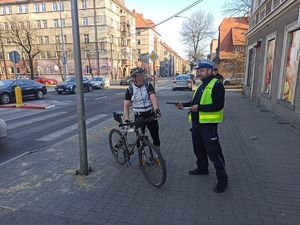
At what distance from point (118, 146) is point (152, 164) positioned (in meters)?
1.12

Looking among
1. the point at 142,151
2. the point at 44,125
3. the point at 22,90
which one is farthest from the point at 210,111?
the point at 22,90

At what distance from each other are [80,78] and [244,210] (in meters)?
3.08

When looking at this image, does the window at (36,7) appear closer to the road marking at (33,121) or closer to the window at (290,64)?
the road marking at (33,121)

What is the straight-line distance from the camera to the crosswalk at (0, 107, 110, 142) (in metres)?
7.30

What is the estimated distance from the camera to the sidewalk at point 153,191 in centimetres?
304

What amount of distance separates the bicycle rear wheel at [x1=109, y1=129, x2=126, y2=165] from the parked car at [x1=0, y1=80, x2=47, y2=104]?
41.0 feet

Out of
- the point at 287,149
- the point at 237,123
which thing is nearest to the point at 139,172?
the point at 287,149

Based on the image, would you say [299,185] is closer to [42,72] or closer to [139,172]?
[139,172]

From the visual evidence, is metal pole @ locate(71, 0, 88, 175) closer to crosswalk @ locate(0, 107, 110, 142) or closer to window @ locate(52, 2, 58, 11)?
crosswalk @ locate(0, 107, 110, 142)

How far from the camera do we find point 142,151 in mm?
4066

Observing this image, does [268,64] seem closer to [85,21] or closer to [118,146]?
[118,146]

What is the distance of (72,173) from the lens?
4.41m

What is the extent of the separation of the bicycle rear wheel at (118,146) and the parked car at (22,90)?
1249cm

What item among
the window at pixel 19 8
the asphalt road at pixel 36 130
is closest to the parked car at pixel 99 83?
the asphalt road at pixel 36 130
